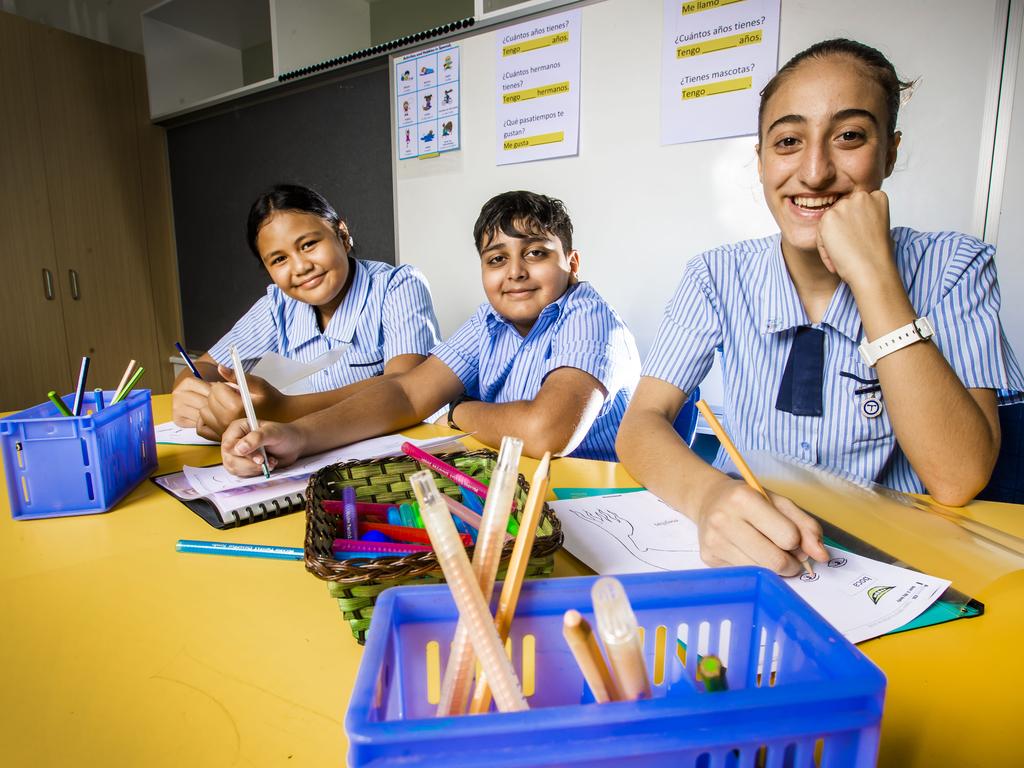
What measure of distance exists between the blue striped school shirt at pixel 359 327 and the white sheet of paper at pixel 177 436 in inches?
13.9

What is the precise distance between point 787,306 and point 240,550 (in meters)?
0.88

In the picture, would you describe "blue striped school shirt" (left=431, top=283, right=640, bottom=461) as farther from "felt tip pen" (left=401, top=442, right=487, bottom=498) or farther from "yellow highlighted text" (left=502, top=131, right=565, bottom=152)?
"yellow highlighted text" (left=502, top=131, right=565, bottom=152)

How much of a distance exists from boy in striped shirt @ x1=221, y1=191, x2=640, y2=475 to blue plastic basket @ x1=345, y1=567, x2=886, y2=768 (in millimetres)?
644

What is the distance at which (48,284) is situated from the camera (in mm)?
2719

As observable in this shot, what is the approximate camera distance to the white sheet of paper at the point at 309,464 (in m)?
0.81

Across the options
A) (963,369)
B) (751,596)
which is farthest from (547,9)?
(751,596)

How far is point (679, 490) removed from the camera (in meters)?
0.67

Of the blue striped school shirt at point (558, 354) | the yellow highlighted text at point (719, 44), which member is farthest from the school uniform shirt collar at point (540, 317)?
the yellow highlighted text at point (719, 44)

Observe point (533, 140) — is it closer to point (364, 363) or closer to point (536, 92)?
point (536, 92)

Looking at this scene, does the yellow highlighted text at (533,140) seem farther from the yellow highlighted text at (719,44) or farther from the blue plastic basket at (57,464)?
the blue plastic basket at (57,464)

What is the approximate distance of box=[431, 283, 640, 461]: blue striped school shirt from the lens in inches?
47.8

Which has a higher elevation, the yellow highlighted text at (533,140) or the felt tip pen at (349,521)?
the yellow highlighted text at (533,140)

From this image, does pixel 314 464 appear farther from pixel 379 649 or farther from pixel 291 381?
pixel 379 649

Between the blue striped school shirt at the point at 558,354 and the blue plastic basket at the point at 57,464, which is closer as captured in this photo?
the blue plastic basket at the point at 57,464
